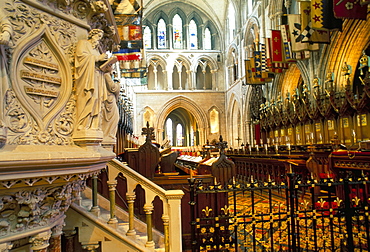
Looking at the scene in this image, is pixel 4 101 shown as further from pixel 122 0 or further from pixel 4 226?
pixel 122 0

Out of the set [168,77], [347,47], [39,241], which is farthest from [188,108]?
[39,241]

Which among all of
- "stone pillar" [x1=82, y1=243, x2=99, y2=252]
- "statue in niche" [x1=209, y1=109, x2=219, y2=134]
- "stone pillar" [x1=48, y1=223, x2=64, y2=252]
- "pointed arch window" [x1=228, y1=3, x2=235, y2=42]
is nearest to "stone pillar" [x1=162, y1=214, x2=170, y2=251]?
"stone pillar" [x1=82, y1=243, x2=99, y2=252]

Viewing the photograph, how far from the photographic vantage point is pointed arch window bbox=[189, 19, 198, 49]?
25.1 m

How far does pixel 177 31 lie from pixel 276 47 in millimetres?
14341

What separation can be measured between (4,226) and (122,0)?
5.25 metres

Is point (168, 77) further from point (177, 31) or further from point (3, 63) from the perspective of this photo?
point (3, 63)

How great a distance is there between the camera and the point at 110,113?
103 inches

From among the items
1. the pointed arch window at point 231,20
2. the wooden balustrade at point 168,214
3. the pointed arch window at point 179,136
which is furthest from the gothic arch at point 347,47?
the pointed arch window at point 179,136

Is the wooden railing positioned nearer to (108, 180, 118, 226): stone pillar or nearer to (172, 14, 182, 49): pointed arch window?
(108, 180, 118, 226): stone pillar

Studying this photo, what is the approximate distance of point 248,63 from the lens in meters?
15.5

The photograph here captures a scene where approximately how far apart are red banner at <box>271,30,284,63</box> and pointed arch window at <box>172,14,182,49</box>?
13.6 metres

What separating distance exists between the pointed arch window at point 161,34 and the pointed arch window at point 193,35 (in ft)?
7.14

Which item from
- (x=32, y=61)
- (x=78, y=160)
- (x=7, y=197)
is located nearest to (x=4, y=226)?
(x=7, y=197)

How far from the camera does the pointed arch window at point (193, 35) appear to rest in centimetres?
2509
